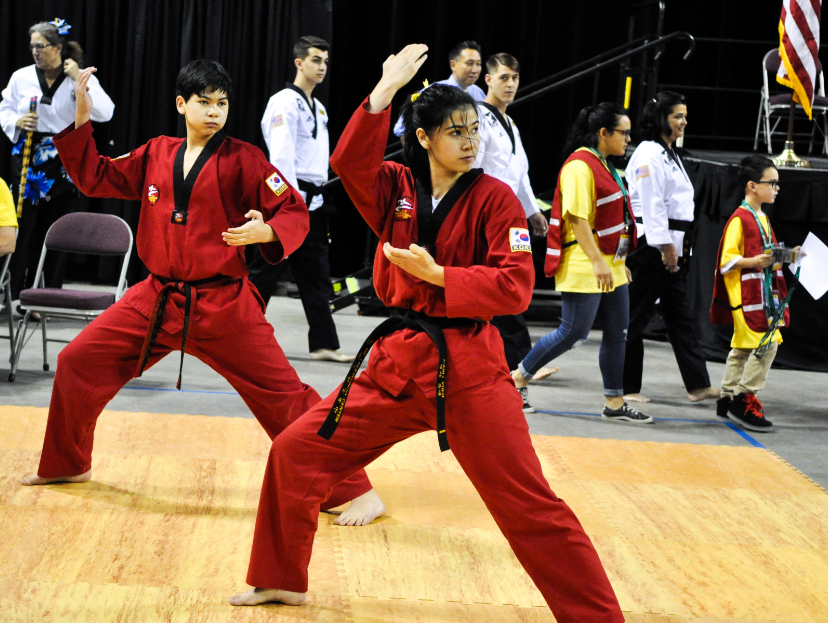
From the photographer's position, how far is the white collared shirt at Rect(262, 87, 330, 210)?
511 cm

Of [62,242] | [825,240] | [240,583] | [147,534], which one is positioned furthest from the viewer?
[825,240]

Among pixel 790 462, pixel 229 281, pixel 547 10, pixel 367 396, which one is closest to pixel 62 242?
pixel 229 281

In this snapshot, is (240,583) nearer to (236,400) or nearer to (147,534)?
(147,534)

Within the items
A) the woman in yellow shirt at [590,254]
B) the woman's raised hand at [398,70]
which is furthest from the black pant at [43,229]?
the woman's raised hand at [398,70]

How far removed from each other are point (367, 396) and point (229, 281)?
942mm

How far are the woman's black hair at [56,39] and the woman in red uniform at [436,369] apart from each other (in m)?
4.20

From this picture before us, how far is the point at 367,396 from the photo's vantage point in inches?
91.5

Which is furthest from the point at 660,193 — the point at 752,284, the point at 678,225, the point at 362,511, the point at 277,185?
the point at 362,511

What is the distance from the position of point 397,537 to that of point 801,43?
4952 millimetres

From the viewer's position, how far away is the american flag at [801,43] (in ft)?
20.6

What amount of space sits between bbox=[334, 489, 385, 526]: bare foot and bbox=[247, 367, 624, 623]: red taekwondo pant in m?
0.63

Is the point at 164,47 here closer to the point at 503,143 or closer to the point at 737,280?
the point at 503,143

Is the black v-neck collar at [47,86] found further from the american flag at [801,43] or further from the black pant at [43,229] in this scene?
the american flag at [801,43]

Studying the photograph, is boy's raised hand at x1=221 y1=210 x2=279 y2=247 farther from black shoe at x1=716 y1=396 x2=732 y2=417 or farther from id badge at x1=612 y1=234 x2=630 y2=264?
black shoe at x1=716 y1=396 x2=732 y2=417
